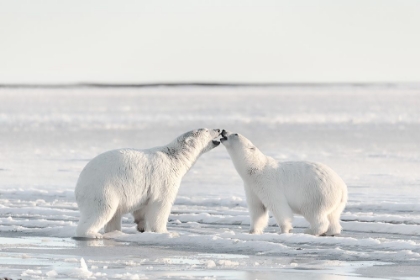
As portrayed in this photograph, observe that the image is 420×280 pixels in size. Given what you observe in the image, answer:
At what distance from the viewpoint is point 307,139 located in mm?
31094

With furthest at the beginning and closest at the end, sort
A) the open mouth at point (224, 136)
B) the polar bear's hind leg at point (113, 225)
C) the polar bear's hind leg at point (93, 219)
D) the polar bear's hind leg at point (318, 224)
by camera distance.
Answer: the open mouth at point (224, 136) → the polar bear's hind leg at point (113, 225) → the polar bear's hind leg at point (318, 224) → the polar bear's hind leg at point (93, 219)

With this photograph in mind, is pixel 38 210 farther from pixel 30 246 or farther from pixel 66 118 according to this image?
pixel 66 118

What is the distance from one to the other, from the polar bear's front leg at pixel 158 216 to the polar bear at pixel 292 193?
112cm

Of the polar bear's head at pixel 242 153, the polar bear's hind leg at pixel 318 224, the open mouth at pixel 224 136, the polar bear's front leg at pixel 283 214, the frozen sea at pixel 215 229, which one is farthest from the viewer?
the open mouth at pixel 224 136

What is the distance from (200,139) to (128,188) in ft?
4.92

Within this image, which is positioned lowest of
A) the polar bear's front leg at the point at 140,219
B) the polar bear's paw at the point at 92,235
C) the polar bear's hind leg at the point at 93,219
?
the polar bear's paw at the point at 92,235

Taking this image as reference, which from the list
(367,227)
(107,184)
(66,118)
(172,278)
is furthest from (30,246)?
(66,118)

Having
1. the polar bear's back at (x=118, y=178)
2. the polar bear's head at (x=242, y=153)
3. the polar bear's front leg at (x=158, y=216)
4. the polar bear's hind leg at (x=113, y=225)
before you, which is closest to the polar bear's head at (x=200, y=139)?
the polar bear's head at (x=242, y=153)

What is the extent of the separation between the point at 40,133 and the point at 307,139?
1063 cm

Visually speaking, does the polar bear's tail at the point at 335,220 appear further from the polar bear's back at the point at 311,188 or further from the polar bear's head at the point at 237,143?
the polar bear's head at the point at 237,143

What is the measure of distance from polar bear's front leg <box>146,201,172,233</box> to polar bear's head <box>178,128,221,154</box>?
1.07 metres

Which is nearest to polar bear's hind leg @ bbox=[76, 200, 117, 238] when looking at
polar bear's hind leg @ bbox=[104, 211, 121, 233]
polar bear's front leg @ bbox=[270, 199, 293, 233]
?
polar bear's hind leg @ bbox=[104, 211, 121, 233]

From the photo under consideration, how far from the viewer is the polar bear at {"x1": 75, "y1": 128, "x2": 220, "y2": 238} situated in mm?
11320

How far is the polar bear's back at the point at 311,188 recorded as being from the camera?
1153 cm
